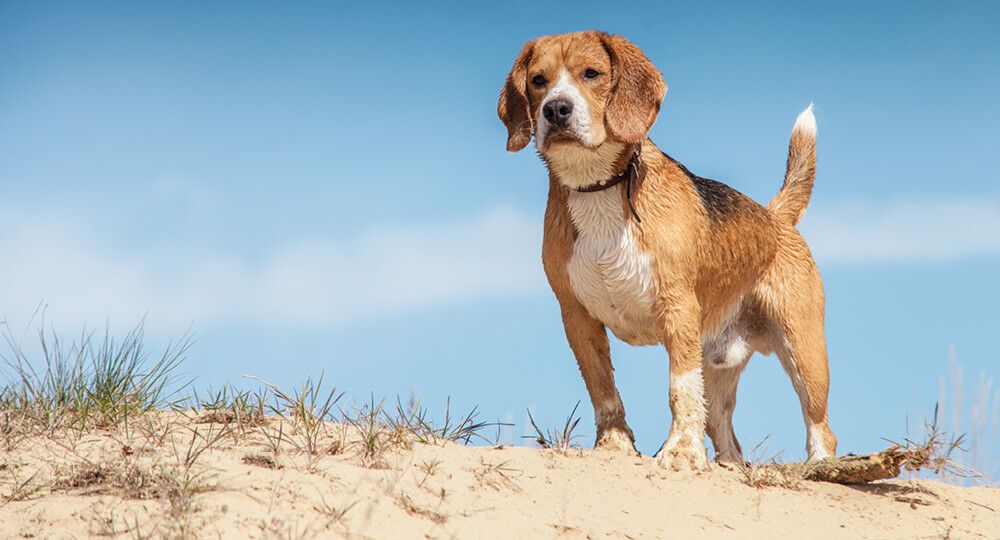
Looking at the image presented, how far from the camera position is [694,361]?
618 cm

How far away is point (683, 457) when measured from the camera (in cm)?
602

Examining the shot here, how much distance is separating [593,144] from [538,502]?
1993mm

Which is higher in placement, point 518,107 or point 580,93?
point 518,107

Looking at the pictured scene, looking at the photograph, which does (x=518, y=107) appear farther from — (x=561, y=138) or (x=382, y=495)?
(x=382, y=495)

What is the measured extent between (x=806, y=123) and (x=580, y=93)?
2.86 meters

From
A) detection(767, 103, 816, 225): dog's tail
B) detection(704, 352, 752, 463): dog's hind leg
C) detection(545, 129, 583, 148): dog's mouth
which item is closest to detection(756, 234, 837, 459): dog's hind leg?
detection(704, 352, 752, 463): dog's hind leg

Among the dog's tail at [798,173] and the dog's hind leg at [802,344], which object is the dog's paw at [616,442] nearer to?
the dog's hind leg at [802,344]

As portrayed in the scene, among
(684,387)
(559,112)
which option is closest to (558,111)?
(559,112)

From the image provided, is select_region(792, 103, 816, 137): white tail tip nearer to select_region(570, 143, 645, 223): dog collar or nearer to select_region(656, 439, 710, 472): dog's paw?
select_region(570, 143, 645, 223): dog collar

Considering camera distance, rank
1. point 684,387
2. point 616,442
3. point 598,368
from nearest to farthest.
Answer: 1. point 684,387
2. point 616,442
3. point 598,368

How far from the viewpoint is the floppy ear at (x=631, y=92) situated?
6.07 metres

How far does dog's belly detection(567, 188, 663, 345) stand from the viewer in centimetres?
619

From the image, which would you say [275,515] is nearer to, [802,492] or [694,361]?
[694,361]

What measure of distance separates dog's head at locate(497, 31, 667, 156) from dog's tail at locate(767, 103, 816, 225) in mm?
2107
